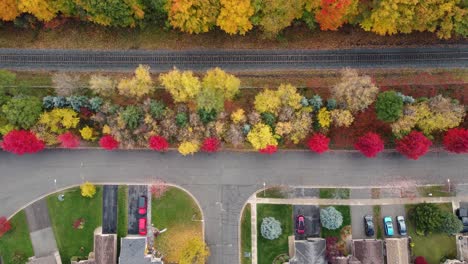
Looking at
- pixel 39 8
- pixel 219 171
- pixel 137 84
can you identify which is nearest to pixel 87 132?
pixel 137 84

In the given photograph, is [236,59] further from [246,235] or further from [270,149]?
[246,235]

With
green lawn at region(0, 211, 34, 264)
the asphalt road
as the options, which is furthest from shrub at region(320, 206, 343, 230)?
green lawn at region(0, 211, 34, 264)

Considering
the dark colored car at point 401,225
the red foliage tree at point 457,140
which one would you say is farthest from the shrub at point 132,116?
the red foliage tree at point 457,140

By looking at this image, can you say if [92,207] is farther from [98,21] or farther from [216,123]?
[98,21]

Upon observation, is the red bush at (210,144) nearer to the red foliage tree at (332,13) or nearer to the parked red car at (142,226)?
the parked red car at (142,226)

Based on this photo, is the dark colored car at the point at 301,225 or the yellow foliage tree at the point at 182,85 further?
the dark colored car at the point at 301,225
